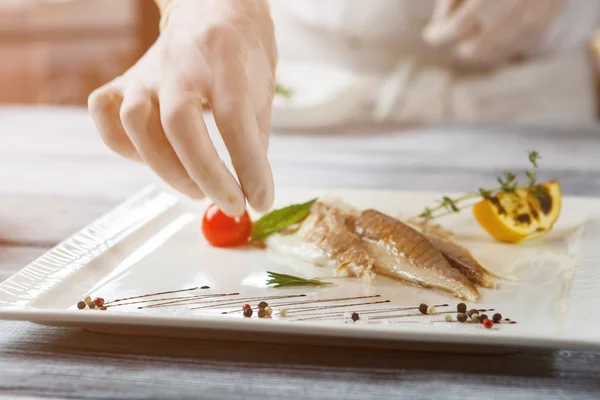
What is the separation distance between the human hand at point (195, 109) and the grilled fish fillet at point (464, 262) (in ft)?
1.13

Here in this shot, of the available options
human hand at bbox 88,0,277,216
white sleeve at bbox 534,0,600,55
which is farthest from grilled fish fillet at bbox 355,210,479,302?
white sleeve at bbox 534,0,600,55

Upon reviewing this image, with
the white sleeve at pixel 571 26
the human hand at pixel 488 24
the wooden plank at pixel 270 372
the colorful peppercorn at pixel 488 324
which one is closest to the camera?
the wooden plank at pixel 270 372

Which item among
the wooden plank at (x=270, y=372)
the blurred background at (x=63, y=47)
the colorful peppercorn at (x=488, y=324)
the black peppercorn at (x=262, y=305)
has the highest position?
the blurred background at (x=63, y=47)

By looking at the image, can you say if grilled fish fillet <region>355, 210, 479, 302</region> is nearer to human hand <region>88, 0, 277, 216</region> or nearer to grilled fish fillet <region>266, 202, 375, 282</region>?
grilled fish fillet <region>266, 202, 375, 282</region>

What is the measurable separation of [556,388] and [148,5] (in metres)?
5.20

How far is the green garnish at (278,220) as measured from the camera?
1.47 meters

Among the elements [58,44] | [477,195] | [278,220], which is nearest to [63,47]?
[58,44]

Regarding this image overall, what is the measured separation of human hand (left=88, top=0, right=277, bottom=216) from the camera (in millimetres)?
1161

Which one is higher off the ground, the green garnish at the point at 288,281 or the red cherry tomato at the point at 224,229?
the red cherry tomato at the point at 224,229

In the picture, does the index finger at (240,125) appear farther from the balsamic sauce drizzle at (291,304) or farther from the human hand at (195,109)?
the balsamic sauce drizzle at (291,304)

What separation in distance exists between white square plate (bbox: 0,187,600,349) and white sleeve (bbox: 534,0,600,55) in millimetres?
1328

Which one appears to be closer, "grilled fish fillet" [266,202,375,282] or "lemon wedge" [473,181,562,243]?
"grilled fish fillet" [266,202,375,282]

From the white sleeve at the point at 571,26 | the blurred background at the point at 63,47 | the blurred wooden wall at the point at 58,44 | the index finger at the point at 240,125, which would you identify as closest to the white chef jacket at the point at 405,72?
the white sleeve at the point at 571,26

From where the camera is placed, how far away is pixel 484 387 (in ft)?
2.77
